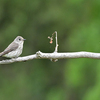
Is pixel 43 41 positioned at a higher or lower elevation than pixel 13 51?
lower

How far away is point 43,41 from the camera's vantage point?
11.0 metres

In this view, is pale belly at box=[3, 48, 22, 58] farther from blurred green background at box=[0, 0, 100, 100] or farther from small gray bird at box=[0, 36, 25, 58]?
blurred green background at box=[0, 0, 100, 100]

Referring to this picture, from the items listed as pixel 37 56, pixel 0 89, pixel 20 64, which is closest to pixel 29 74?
pixel 20 64

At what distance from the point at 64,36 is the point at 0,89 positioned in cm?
292

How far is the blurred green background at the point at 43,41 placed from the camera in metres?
9.85

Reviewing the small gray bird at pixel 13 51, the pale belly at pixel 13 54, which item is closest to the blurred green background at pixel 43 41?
the small gray bird at pixel 13 51

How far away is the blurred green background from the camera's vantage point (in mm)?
9855

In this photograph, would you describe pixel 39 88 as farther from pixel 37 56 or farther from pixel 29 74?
pixel 37 56

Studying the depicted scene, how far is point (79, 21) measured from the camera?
10477mm

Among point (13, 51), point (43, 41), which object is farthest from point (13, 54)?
point (43, 41)

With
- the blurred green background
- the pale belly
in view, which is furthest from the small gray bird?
the blurred green background

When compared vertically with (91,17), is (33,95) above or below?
below

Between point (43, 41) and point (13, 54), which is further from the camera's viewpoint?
point (43, 41)

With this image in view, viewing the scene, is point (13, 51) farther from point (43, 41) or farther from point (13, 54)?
point (43, 41)
